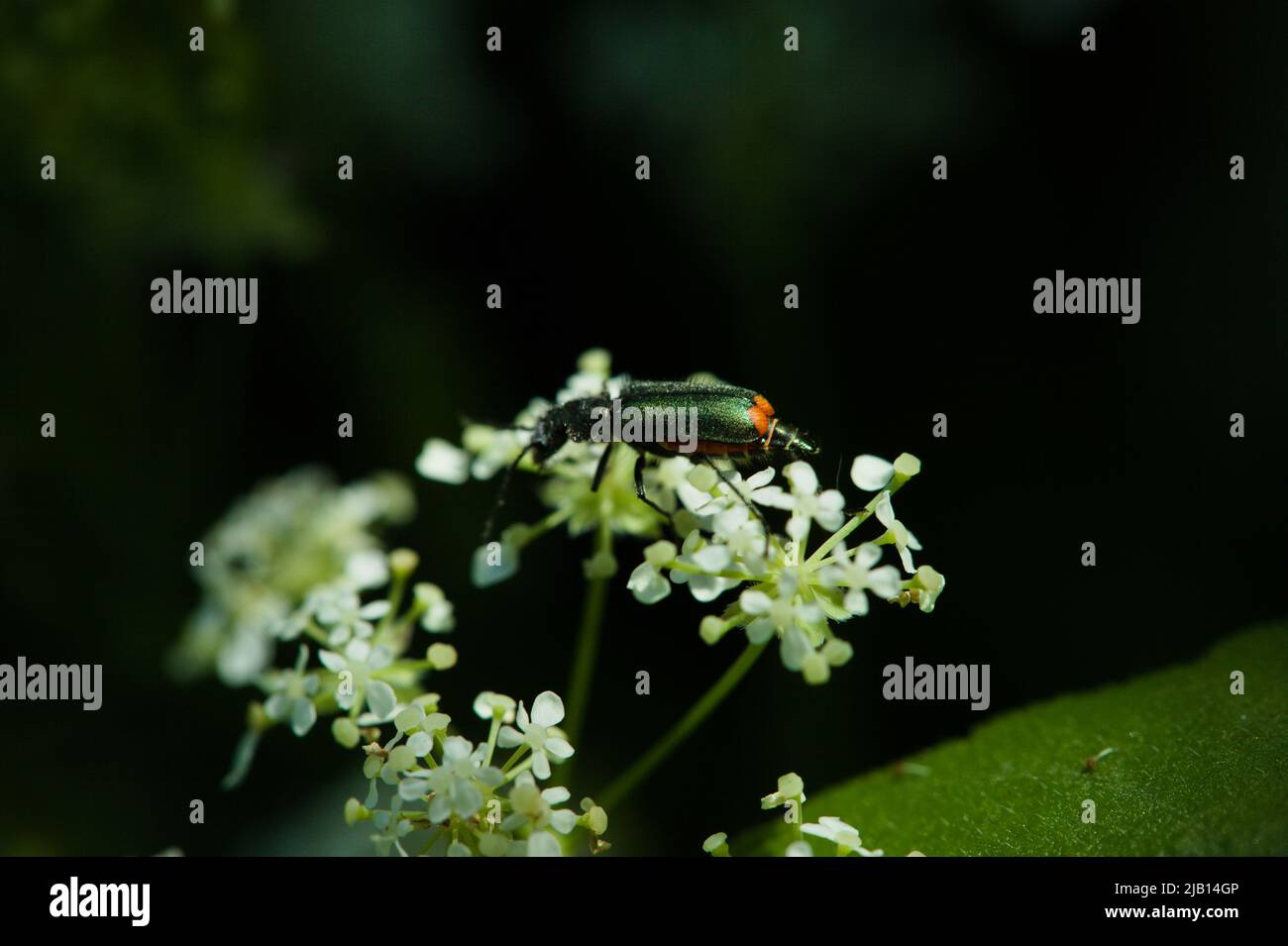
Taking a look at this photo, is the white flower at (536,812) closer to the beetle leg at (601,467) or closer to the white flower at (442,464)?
the beetle leg at (601,467)

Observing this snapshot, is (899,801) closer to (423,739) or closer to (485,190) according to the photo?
A: (423,739)

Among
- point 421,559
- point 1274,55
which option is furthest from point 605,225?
point 1274,55

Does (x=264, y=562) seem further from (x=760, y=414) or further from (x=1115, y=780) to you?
(x=1115, y=780)

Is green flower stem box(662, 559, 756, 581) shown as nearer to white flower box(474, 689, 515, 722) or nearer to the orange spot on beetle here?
white flower box(474, 689, 515, 722)

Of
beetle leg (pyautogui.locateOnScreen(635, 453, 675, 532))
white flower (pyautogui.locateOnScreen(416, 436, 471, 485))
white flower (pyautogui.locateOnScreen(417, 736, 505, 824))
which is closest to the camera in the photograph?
white flower (pyautogui.locateOnScreen(417, 736, 505, 824))

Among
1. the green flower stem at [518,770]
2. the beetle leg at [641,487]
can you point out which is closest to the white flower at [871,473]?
the beetle leg at [641,487]

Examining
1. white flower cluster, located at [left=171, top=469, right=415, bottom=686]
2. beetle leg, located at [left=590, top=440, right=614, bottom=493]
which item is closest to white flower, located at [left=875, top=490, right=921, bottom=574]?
beetle leg, located at [left=590, top=440, right=614, bottom=493]

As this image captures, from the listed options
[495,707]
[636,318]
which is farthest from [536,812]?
[636,318]
